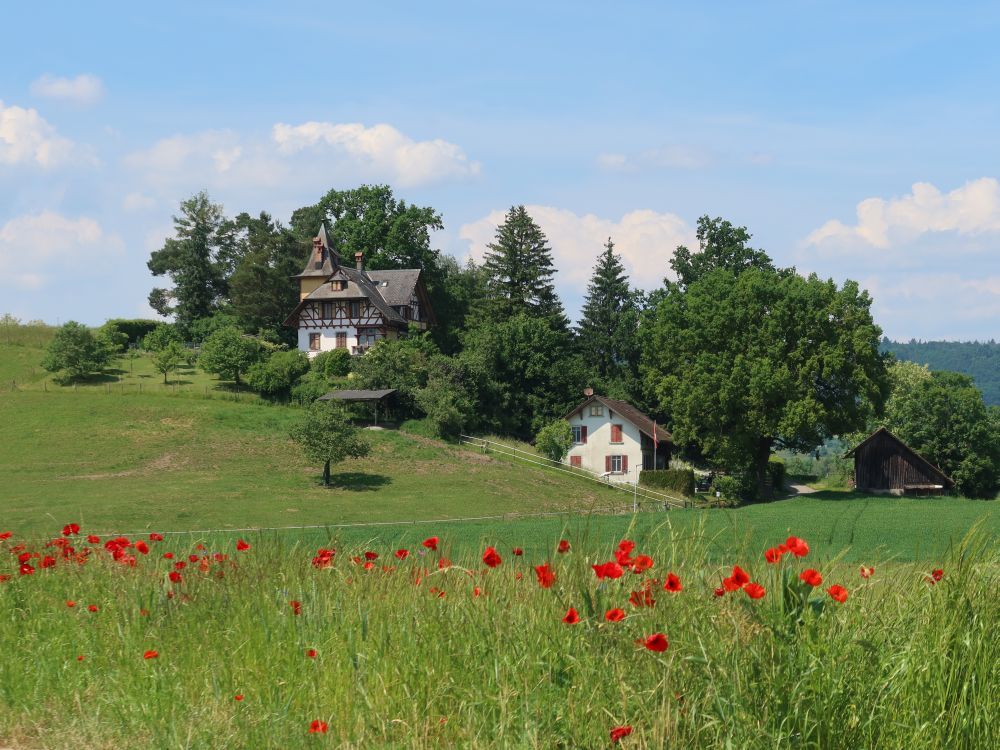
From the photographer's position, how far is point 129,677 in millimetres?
6336

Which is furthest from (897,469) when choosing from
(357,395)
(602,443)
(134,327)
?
(134,327)

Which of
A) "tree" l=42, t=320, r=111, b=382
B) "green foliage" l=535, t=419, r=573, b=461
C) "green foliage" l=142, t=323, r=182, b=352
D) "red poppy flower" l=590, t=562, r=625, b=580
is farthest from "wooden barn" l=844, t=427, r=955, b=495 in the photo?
"red poppy flower" l=590, t=562, r=625, b=580

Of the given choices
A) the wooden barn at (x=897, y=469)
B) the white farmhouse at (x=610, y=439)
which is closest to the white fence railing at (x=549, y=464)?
the white farmhouse at (x=610, y=439)

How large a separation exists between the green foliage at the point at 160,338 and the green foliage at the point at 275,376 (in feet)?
49.6

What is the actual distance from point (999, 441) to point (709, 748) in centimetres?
7418

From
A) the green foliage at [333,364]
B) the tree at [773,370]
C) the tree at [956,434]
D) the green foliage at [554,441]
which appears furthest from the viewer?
the tree at [956,434]

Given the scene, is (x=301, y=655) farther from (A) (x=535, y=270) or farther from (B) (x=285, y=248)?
(B) (x=285, y=248)

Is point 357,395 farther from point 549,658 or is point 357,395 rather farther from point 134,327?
point 549,658

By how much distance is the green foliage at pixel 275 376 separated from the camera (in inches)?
2530

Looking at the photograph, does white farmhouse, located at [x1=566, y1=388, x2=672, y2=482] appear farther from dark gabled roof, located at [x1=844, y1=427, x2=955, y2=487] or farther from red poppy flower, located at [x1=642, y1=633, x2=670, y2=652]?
red poppy flower, located at [x1=642, y1=633, x2=670, y2=652]

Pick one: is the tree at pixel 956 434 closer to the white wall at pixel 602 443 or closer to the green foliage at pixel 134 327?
the white wall at pixel 602 443

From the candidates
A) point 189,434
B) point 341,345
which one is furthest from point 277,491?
point 341,345

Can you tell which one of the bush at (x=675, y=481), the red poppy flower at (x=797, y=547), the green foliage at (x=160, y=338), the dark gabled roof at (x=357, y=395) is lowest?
the bush at (x=675, y=481)

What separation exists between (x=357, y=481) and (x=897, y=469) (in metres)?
38.4
